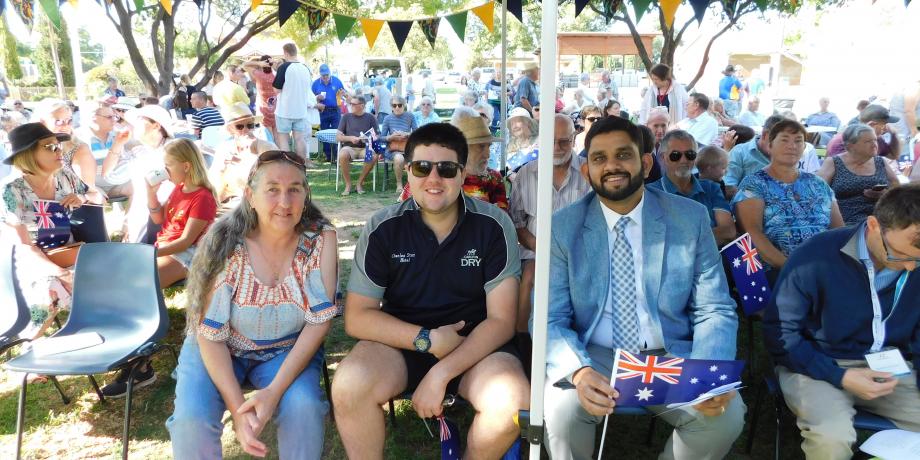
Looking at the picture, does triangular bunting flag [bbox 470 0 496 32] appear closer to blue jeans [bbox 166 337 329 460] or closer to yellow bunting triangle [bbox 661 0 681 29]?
yellow bunting triangle [bbox 661 0 681 29]

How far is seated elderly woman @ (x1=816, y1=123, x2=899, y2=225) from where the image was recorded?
419 cm

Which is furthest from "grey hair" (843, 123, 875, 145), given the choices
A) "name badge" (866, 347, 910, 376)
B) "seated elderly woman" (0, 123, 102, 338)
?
"seated elderly woman" (0, 123, 102, 338)

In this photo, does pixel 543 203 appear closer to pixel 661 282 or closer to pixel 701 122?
pixel 661 282

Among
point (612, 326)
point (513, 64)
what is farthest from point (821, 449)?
point (513, 64)

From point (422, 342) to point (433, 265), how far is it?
13.0 inches

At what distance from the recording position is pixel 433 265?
8.08 feet

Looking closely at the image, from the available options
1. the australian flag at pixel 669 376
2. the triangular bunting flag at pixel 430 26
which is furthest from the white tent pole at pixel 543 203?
the triangular bunting flag at pixel 430 26

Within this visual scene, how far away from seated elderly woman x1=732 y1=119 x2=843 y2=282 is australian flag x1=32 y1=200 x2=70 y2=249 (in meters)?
4.28

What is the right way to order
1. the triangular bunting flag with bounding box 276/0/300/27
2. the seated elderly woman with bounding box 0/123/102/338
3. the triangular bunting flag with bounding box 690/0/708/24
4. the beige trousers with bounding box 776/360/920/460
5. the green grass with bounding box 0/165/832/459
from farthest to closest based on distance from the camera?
the triangular bunting flag with bounding box 276/0/300/27, the triangular bunting flag with bounding box 690/0/708/24, the seated elderly woman with bounding box 0/123/102/338, the green grass with bounding box 0/165/832/459, the beige trousers with bounding box 776/360/920/460

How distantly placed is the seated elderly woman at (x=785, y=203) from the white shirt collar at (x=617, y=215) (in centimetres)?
150

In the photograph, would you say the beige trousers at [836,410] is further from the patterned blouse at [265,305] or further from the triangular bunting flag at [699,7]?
the triangular bunting flag at [699,7]

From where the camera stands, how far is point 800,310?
7.38ft

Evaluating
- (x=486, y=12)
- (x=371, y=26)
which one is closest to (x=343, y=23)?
(x=371, y=26)

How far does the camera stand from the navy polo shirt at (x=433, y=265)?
246 cm
